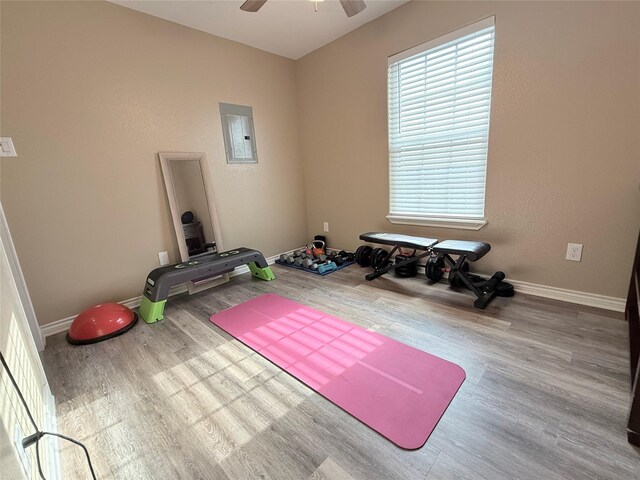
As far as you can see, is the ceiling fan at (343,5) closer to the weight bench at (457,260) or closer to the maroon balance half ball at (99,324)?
the weight bench at (457,260)

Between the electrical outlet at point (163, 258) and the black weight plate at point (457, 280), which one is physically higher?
the electrical outlet at point (163, 258)

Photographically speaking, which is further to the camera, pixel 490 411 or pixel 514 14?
pixel 514 14

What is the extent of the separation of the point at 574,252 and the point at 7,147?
13.6 feet

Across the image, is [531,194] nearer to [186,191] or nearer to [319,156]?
[319,156]

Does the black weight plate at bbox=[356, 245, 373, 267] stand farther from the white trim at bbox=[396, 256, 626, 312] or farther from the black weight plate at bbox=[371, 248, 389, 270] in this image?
the white trim at bbox=[396, 256, 626, 312]

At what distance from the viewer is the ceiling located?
243 cm

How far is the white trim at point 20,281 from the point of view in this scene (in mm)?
1971

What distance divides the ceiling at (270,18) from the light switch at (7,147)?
1.36 metres

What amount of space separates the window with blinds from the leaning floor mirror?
1970 millimetres

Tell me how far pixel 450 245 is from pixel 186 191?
99.8 inches

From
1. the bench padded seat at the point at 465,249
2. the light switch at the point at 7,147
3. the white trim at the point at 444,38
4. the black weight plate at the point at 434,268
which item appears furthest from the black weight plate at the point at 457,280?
the light switch at the point at 7,147

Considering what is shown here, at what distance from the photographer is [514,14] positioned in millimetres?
2117

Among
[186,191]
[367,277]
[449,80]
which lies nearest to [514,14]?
[449,80]

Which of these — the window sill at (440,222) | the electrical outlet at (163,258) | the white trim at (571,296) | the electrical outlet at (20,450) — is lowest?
the white trim at (571,296)
